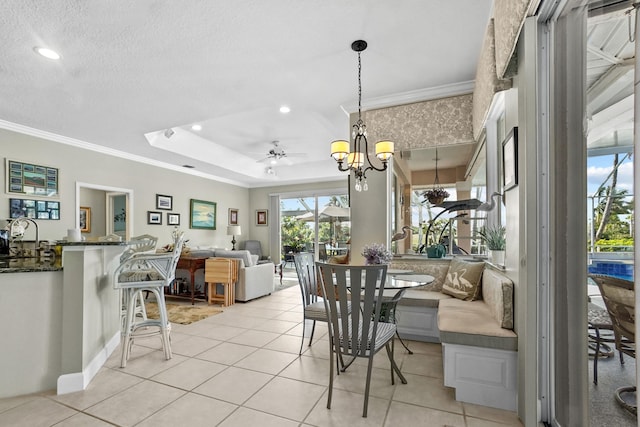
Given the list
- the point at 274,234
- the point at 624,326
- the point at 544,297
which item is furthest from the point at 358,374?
the point at 274,234

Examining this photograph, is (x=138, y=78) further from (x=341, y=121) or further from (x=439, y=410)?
(x=439, y=410)

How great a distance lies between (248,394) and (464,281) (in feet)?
7.42

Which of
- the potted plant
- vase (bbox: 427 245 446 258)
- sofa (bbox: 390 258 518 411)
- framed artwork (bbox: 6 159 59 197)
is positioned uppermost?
framed artwork (bbox: 6 159 59 197)

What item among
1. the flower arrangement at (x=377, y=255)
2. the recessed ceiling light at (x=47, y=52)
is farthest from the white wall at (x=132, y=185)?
the flower arrangement at (x=377, y=255)

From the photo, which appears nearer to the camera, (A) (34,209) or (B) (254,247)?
(A) (34,209)

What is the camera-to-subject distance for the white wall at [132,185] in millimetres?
4453

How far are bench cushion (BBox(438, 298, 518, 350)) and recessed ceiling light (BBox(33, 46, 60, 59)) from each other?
3976mm

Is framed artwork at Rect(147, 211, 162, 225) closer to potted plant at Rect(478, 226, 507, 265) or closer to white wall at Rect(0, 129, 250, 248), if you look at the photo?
white wall at Rect(0, 129, 250, 248)

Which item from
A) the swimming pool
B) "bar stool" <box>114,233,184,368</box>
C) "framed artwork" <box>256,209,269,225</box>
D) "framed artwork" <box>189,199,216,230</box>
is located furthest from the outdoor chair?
the swimming pool

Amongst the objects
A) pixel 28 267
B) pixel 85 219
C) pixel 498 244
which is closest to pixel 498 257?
pixel 498 244

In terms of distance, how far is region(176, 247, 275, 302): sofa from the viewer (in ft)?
16.7

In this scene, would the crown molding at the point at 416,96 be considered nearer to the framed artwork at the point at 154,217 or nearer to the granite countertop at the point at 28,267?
the granite countertop at the point at 28,267

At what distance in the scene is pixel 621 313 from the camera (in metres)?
1.07

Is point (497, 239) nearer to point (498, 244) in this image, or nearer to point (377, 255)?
point (498, 244)
